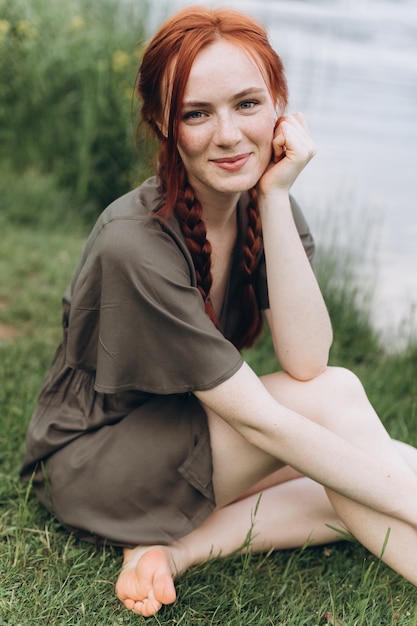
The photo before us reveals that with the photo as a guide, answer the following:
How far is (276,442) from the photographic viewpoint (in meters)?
1.94

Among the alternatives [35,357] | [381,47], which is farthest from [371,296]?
[381,47]

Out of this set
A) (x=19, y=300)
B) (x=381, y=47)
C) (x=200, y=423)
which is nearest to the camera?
(x=200, y=423)

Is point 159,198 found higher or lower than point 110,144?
higher

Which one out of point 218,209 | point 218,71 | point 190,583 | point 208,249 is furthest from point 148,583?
point 218,71

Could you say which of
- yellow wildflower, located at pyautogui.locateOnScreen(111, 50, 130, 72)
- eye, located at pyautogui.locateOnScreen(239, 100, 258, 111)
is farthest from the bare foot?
yellow wildflower, located at pyautogui.locateOnScreen(111, 50, 130, 72)

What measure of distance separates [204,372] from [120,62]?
319 centimetres

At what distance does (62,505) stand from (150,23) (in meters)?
4.04

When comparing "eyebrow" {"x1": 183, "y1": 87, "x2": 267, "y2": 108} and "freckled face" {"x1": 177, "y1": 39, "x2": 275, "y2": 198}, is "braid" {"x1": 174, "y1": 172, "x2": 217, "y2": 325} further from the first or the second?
"eyebrow" {"x1": 183, "y1": 87, "x2": 267, "y2": 108}

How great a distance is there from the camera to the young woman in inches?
75.5

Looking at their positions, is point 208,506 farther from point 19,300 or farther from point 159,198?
point 19,300

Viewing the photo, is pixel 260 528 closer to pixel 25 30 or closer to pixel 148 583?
pixel 148 583

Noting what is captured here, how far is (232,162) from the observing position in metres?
1.99

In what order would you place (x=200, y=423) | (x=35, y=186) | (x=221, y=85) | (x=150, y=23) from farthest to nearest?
(x=150, y=23)
(x=35, y=186)
(x=200, y=423)
(x=221, y=85)

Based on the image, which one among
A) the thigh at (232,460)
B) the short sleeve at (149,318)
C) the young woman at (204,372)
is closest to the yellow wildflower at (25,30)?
the young woman at (204,372)
